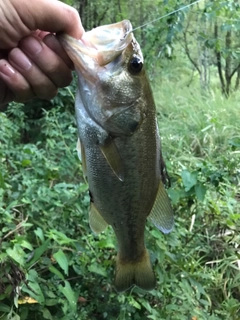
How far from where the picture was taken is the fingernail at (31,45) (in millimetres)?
1702

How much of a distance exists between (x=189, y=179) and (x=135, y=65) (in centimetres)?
158

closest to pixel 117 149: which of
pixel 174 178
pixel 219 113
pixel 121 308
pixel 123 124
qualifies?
pixel 123 124

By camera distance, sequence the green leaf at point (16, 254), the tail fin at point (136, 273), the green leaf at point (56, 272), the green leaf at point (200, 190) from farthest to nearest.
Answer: the green leaf at point (200, 190) < the green leaf at point (56, 272) < the green leaf at point (16, 254) < the tail fin at point (136, 273)

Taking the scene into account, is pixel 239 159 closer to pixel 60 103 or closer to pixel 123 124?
pixel 123 124

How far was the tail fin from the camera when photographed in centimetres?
184

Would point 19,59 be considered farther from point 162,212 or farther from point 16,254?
point 16,254

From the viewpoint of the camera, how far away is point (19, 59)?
5.65ft

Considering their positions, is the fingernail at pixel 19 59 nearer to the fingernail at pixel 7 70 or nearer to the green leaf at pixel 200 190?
the fingernail at pixel 7 70

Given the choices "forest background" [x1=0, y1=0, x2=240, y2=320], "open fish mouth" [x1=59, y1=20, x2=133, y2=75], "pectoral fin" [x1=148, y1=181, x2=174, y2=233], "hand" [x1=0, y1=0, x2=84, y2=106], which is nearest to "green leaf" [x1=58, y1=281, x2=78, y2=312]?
"forest background" [x1=0, y1=0, x2=240, y2=320]

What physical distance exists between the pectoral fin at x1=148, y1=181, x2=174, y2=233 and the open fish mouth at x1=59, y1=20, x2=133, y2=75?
0.49 metres

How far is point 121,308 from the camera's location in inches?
105

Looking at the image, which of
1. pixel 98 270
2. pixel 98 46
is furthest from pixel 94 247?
pixel 98 46

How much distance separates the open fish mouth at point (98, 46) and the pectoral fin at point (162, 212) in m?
0.49

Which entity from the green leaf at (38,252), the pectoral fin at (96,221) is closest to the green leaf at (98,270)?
the green leaf at (38,252)
